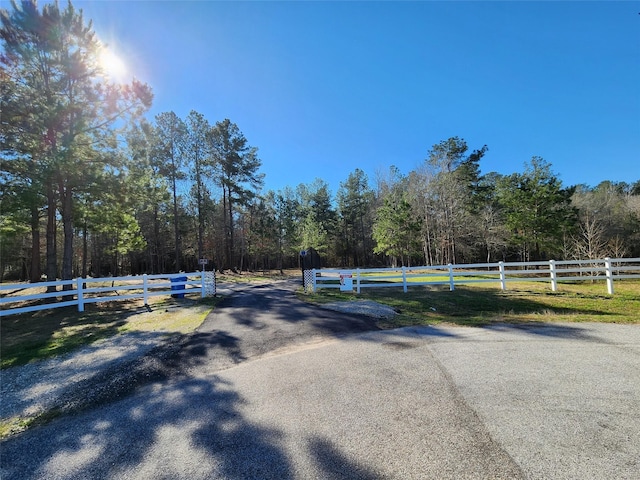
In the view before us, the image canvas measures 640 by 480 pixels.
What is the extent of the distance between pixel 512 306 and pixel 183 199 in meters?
33.2

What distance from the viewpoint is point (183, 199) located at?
33.4 metres

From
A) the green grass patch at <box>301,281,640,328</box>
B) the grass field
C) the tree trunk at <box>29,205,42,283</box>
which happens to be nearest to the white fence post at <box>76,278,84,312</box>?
the grass field

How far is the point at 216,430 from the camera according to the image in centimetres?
271

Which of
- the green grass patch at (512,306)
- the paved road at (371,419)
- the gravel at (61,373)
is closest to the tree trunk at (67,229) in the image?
the gravel at (61,373)

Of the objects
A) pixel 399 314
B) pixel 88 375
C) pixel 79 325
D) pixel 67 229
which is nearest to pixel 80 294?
pixel 79 325

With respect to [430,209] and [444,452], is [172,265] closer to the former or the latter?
[430,209]

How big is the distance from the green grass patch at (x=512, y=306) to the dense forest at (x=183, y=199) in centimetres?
883

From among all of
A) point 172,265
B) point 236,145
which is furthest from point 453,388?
point 172,265

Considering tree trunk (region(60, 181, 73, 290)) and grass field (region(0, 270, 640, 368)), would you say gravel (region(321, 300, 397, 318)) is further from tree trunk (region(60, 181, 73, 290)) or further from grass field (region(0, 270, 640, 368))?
tree trunk (region(60, 181, 73, 290))

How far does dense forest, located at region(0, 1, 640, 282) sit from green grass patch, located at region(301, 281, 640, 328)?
8829 mm

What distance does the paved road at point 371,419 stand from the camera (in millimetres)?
2143

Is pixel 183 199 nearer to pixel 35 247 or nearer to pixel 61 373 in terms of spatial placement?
pixel 35 247

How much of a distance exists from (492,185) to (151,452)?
40.6 metres

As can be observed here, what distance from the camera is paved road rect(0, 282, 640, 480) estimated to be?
7.03 feet
